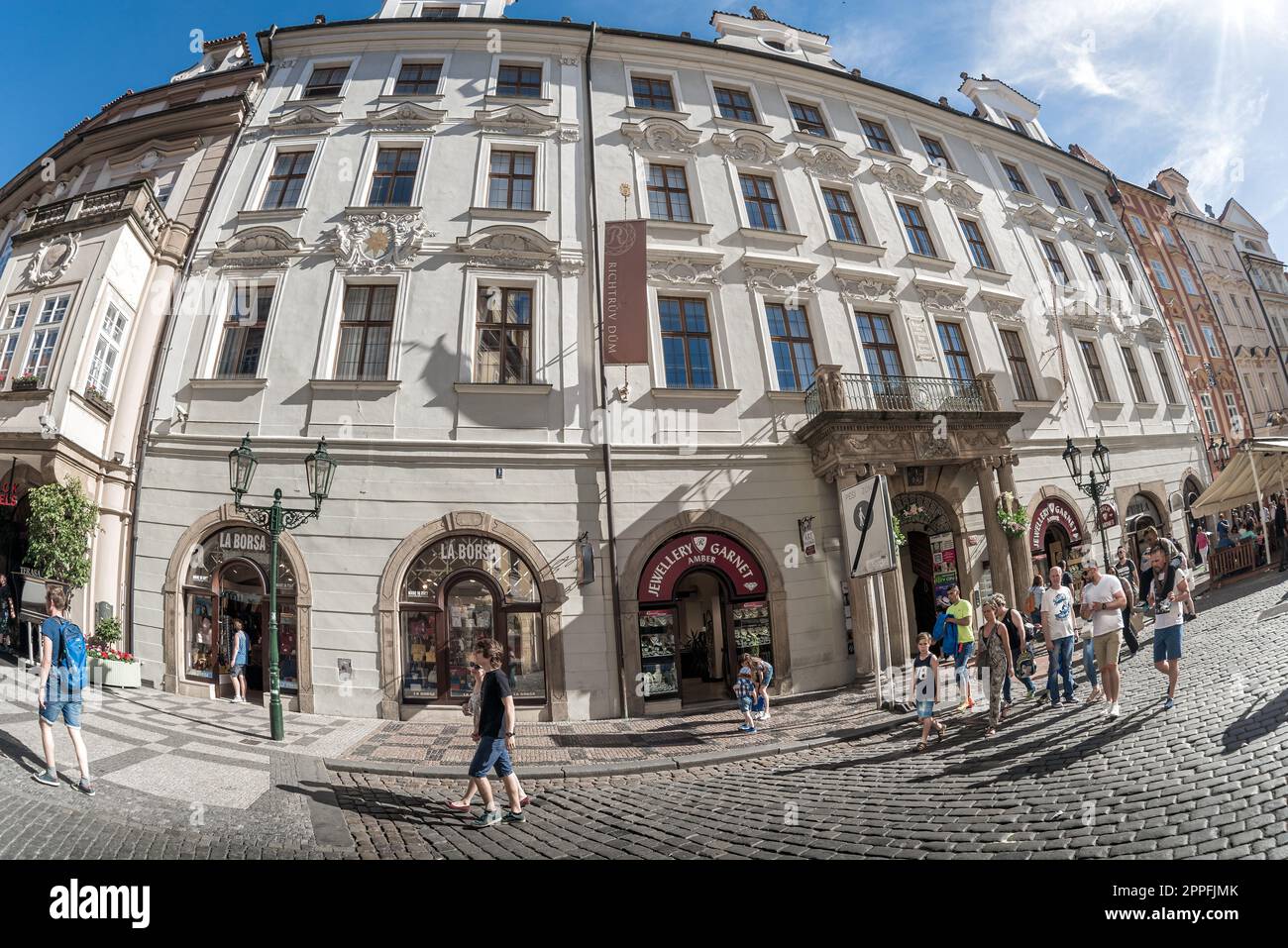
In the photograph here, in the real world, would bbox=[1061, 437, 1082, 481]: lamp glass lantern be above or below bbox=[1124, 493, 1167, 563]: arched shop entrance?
above

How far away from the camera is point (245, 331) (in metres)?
10.2

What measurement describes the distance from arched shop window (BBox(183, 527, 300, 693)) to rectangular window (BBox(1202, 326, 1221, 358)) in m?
28.9

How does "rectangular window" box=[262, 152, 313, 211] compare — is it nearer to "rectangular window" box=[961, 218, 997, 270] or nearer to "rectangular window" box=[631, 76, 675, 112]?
"rectangular window" box=[631, 76, 675, 112]

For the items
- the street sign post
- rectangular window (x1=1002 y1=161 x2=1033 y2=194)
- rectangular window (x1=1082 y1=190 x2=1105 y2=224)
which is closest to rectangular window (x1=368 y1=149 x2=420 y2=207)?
the street sign post

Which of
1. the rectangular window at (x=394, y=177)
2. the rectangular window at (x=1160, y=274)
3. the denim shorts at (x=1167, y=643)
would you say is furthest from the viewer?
the rectangular window at (x=1160, y=274)

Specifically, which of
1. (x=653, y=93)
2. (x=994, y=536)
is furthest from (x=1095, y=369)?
(x=653, y=93)

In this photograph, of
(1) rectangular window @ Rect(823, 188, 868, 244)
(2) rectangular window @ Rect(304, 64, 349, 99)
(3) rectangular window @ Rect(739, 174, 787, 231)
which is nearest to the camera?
(2) rectangular window @ Rect(304, 64, 349, 99)

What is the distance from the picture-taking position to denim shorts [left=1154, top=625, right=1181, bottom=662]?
543 centimetres

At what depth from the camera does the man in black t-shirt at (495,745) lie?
444 cm

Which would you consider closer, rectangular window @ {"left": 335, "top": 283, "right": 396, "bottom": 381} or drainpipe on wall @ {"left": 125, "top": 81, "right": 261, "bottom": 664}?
drainpipe on wall @ {"left": 125, "top": 81, "right": 261, "bottom": 664}

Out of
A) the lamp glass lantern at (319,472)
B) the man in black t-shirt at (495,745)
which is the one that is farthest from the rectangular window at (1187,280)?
the lamp glass lantern at (319,472)

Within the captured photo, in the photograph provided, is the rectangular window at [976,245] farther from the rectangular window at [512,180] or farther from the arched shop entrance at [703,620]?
the rectangular window at [512,180]

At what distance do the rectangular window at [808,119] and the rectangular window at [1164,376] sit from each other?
13947 millimetres
